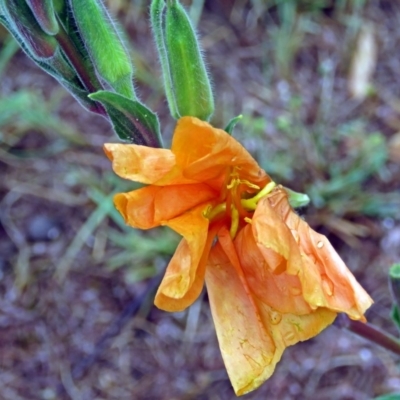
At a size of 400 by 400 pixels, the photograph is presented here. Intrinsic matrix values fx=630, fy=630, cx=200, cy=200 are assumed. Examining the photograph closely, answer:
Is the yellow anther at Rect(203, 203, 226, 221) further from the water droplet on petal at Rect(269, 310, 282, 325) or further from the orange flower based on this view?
the water droplet on petal at Rect(269, 310, 282, 325)

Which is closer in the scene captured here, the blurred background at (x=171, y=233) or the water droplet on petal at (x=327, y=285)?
the water droplet on petal at (x=327, y=285)

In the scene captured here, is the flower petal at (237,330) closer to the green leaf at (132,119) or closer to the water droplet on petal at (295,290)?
the water droplet on petal at (295,290)

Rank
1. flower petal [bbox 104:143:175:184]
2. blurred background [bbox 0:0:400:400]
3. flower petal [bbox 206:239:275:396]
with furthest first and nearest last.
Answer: blurred background [bbox 0:0:400:400] → flower petal [bbox 206:239:275:396] → flower petal [bbox 104:143:175:184]

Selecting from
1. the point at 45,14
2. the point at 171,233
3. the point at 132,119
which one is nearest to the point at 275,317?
the point at 132,119

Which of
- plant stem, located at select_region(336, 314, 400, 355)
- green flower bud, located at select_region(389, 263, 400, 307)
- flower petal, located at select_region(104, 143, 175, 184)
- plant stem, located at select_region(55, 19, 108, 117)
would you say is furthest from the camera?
plant stem, located at select_region(336, 314, 400, 355)

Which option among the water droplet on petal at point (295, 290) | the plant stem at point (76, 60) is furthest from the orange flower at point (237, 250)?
the plant stem at point (76, 60)

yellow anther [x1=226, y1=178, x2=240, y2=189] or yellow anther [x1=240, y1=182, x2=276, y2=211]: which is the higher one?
yellow anther [x1=226, y1=178, x2=240, y2=189]

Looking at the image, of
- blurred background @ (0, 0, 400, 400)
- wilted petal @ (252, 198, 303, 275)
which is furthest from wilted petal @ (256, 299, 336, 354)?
blurred background @ (0, 0, 400, 400)
